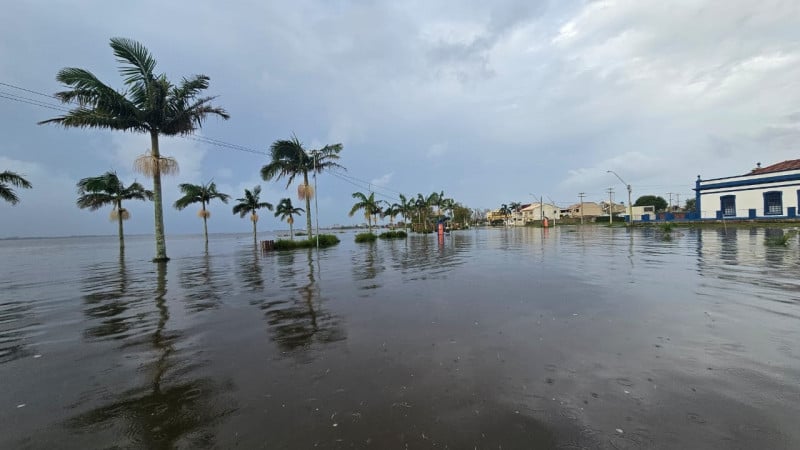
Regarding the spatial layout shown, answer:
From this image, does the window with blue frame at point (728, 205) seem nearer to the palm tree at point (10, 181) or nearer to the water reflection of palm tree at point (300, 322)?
the water reflection of palm tree at point (300, 322)

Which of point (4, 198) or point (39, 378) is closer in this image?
point (39, 378)

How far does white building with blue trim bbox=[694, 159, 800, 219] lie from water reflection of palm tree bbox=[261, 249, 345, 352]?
6167cm

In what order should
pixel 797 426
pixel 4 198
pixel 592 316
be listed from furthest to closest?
1. pixel 4 198
2. pixel 592 316
3. pixel 797 426

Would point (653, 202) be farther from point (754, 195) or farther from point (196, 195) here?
point (196, 195)

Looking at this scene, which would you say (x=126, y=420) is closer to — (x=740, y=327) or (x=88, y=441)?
(x=88, y=441)

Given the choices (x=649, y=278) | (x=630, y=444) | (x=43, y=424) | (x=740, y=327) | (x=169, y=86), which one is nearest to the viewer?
(x=630, y=444)

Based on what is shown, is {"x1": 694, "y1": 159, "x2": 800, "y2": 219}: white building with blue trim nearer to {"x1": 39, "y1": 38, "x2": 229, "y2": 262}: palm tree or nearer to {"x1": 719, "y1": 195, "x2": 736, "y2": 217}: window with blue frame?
{"x1": 719, "y1": 195, "x2": 736, "y2": 217}: window with blue frame

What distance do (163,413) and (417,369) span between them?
9.42 ft

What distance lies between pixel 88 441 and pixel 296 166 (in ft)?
94.0

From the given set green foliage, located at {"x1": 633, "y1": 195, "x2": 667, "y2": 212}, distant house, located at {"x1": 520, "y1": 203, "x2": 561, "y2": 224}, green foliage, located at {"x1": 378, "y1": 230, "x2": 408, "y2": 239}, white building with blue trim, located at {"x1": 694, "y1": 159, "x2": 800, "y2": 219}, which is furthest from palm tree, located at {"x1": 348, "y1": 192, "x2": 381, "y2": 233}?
green foliage, located at {"x1": 633, "y1": 195, "x2": 667, "y2": 212}

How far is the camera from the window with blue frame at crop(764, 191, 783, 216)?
43438mm

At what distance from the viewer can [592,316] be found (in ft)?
21.3

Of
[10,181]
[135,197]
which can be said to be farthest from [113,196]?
[10,181]

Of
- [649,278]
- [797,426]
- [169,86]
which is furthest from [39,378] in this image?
[169,86]
